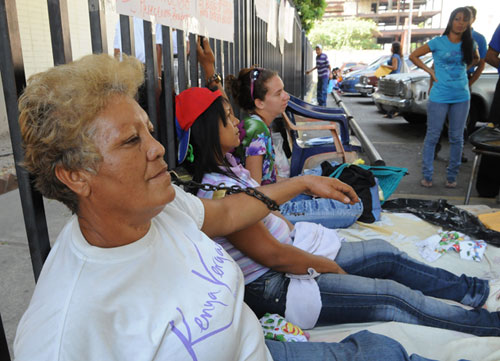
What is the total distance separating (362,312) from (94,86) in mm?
1604

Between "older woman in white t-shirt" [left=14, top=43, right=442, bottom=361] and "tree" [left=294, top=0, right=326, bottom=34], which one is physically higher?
"tree" [left=294, top=0, right=326, bottom=34]

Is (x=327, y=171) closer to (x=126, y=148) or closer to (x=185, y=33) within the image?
(x=185, y=33)

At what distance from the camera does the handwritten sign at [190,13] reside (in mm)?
1862

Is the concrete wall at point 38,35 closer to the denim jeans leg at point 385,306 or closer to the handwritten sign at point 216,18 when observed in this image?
the handwritten sign at point 216,18

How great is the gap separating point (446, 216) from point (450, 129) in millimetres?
2277

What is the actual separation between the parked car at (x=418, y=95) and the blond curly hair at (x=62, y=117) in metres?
8.48

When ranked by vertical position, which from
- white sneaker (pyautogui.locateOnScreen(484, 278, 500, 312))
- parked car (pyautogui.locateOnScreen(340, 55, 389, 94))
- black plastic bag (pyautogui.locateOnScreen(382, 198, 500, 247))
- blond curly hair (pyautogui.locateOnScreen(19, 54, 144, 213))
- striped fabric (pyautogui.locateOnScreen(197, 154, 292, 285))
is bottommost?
parked car (pyautogui.locateOnScreen(340, 55, 389, 94))

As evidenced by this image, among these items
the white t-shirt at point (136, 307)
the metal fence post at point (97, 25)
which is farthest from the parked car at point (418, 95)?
the white t-shirt at point (136, 307)

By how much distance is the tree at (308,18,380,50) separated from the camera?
55.1 meters

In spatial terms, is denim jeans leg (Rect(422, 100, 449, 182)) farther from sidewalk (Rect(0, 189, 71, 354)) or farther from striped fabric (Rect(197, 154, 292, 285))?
sidewalk (Rect(0, 189, 71, 354))

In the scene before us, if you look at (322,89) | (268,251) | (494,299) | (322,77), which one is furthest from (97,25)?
(322,89)

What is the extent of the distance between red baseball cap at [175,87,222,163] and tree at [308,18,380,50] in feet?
185

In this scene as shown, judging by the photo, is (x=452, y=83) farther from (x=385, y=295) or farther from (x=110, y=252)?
(x=110, y=252)

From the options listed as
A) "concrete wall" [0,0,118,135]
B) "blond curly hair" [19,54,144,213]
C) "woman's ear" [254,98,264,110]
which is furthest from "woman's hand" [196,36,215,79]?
"concrete wall" [0,0,118,135]
